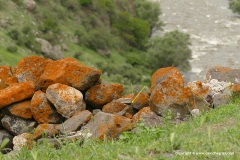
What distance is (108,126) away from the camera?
11.5m

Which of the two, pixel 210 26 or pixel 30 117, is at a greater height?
pixel 30 117

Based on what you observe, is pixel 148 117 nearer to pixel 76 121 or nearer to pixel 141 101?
pixel 141 101

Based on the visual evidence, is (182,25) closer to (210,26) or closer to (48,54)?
(210,26)

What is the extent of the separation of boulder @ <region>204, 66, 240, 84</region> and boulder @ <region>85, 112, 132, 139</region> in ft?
15.7

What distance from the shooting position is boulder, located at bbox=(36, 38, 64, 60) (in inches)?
2137

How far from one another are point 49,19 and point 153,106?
170ft

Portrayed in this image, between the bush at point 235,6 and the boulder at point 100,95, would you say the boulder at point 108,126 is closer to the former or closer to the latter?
the boulder at point 100,95

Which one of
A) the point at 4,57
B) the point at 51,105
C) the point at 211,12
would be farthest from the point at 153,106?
the point at 211,12

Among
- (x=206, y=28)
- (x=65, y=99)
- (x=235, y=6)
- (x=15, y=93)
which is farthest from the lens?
(x=235, y=6)

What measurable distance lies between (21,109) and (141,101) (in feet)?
11.8

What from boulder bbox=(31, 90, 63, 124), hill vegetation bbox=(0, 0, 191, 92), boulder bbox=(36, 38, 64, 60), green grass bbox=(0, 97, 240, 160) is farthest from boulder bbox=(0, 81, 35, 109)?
boulder bbox=(36, 38, 64, 60)

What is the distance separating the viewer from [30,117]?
1466cm

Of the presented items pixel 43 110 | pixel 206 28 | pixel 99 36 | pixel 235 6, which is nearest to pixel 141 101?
pixel 43 110

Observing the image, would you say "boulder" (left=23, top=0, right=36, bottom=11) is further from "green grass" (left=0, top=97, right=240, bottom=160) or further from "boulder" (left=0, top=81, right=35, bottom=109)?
"green grass" (left=0, top=97, right=240, bottom=160)
